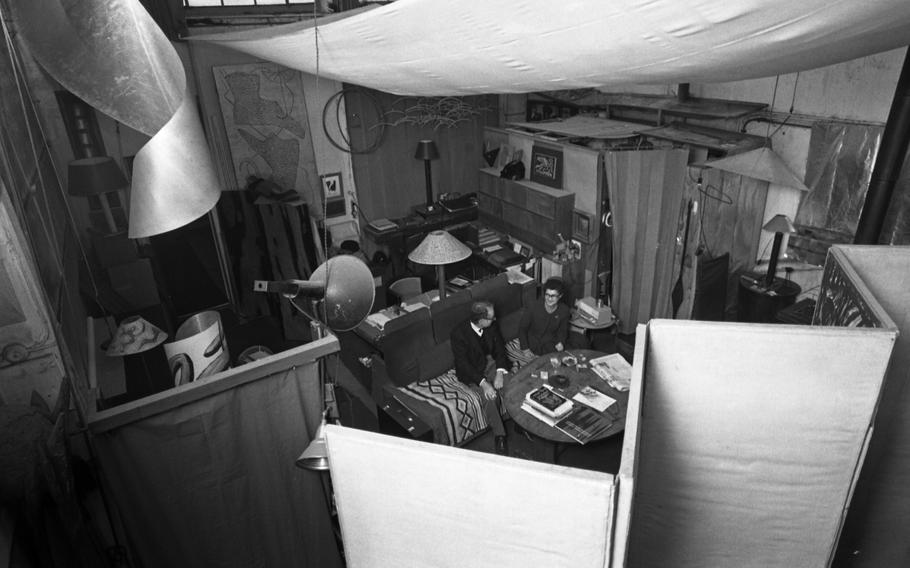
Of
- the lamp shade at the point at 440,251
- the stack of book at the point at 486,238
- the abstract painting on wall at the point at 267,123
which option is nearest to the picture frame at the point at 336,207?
the abstract painting on wall at the point at 267,123

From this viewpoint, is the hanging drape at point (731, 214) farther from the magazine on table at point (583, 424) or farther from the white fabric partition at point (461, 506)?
the white fabric partition at point (461, 506)

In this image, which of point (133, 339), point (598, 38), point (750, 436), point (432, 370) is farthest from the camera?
point (432, 370)

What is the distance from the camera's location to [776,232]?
16.1ft

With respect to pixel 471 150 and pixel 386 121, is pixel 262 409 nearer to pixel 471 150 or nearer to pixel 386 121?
pixel 386 121

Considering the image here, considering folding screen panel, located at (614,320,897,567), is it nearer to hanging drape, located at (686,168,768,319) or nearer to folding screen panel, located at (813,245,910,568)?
folding screen panel, located at (813,245,910,568)

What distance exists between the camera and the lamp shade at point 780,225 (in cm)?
480

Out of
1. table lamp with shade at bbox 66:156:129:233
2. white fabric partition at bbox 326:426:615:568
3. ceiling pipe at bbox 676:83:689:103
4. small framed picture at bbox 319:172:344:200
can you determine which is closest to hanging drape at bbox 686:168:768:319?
ceiling pipe at bbox 676:83:689:103

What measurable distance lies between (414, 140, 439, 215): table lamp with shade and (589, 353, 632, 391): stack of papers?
11.5ft

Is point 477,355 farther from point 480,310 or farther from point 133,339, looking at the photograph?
point 133,339

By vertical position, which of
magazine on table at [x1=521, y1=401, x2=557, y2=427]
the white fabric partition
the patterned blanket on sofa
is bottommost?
the patterned blanket on sofa

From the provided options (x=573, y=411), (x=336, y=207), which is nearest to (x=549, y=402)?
(x=573, y=411)

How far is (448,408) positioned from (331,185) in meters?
3.57

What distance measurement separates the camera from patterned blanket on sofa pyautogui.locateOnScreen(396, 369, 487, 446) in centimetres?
421

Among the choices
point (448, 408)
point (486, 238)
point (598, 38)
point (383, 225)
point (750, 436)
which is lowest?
point (448, 408)
